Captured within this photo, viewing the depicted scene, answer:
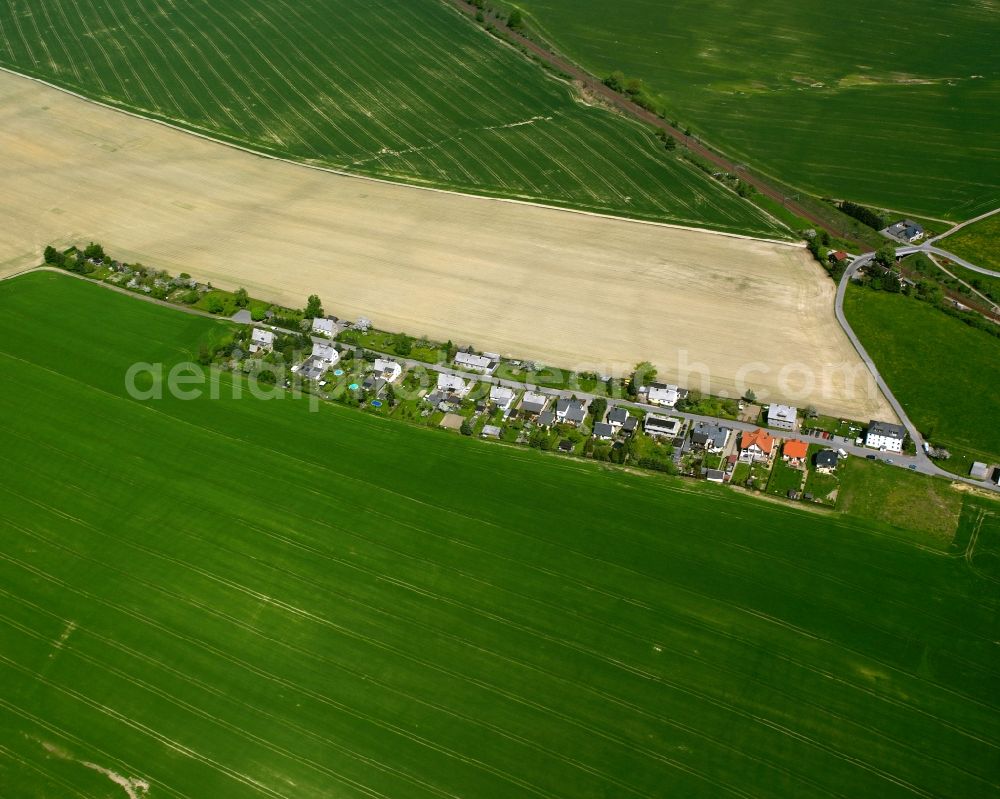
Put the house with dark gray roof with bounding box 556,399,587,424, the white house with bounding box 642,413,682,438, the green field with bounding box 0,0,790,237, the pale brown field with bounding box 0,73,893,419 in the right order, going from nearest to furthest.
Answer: the white house with bounding box 642,413,682,438 → the house with dark gray roof with bounding box 556,399,587,424 → the pale brown field with bounding box 0,73,893,419 → the green field with bounding box 0,0,790,237

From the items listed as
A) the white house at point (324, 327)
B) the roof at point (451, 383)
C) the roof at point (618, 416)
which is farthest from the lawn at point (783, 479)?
the white house at point (324, 327)

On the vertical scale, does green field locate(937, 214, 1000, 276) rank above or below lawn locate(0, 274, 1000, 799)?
above

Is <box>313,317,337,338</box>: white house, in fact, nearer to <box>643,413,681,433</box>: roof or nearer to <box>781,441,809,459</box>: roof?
<box>643,413,681,433</box>: roof

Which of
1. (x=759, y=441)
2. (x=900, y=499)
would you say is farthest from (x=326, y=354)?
(x=900, y=499)

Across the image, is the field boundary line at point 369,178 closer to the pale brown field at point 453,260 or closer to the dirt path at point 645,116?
the pale brown field at point 453,260

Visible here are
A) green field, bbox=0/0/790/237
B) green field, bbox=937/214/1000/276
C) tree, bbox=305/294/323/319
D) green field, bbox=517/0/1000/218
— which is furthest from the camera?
green field, bbox=517/0/1000/218

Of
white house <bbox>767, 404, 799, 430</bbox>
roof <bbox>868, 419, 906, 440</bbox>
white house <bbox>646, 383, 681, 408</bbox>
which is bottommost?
white house <bbox>646, 383, 681, 408</bbox>

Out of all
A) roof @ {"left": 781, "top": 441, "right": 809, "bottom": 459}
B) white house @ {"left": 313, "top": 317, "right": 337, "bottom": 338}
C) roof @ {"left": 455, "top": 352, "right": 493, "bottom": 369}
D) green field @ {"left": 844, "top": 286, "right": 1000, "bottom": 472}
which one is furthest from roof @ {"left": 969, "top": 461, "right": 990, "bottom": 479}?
white house @ {"left": 313, "top": 317, "right": 337, "bottom": 338}
